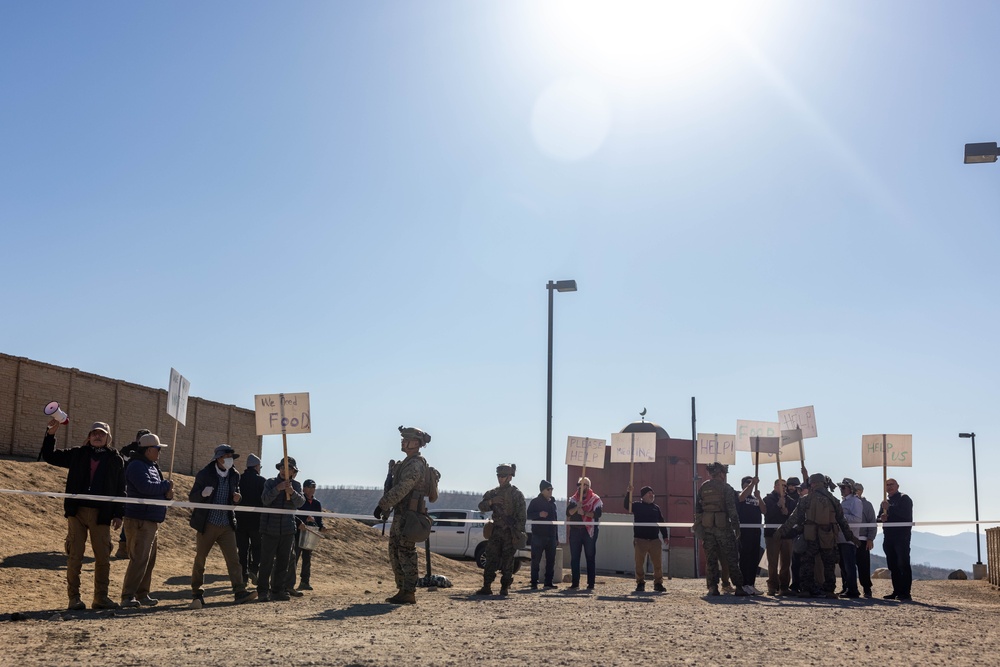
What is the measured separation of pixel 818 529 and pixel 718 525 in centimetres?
142

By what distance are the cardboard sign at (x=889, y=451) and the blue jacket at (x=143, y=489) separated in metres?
12.1

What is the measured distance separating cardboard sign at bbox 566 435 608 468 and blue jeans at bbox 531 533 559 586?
463 centimetres

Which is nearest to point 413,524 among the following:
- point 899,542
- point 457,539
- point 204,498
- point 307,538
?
point 204,498

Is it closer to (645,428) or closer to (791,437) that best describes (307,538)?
(791,437)

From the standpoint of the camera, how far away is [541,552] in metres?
15.9

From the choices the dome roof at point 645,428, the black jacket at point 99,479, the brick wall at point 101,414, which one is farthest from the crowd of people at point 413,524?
the dome roof at point 645,428

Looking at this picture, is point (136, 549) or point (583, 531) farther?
point (583, 531)

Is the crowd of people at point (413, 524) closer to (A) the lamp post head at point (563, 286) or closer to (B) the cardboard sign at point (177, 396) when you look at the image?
(B) the cardboard sign at point (177, 396)

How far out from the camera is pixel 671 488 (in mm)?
30891

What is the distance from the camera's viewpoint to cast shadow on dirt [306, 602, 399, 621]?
9.69m

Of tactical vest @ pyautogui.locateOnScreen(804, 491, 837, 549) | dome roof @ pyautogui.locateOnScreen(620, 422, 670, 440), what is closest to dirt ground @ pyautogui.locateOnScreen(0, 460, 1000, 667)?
tactical vest @ pyautogui.locateOnScreen(804, 491, 837, 549)

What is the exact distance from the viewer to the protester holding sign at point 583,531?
1623 cm

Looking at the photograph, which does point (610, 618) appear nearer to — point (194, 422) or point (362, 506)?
point (194, 422)

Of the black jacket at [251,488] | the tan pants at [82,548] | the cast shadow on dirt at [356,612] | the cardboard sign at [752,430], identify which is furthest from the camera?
the cardboard sign at [752,430]
